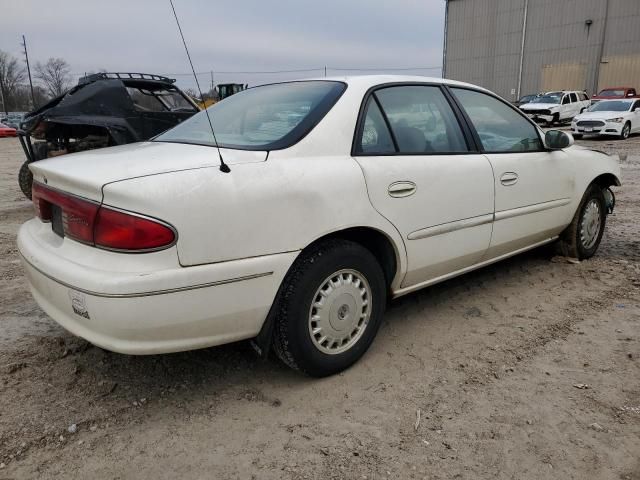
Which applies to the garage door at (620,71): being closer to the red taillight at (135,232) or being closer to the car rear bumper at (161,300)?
the car rear bumper at (161,300)

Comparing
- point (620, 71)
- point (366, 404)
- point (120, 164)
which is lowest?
point (366, 404)

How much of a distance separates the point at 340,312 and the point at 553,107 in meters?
23.2

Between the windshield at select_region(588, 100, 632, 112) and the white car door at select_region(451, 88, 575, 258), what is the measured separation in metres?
16.6

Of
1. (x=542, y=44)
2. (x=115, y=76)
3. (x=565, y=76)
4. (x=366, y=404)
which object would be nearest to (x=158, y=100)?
(x=115, y=76)

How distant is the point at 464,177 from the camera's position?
310 cm

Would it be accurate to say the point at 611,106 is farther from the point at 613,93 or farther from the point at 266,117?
the point at 266,117

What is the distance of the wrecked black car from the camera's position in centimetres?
652

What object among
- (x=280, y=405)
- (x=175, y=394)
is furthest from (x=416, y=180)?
(x=175, y=394)

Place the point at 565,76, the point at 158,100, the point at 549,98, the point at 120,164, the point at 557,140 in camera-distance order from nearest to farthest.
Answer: the point at 120,164 → the point at 557,140 → the point at 158,100 → the point at 549,98 → the point at 565,76

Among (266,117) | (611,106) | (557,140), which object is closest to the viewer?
(266,117)

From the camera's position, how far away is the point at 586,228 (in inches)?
174

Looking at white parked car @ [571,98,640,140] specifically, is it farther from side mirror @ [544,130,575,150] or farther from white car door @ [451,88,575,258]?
side mirror @ [544,130,575,150]

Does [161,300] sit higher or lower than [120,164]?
lower

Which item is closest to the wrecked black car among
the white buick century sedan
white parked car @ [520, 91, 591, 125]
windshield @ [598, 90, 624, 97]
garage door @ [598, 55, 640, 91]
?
the white buick century sedan
